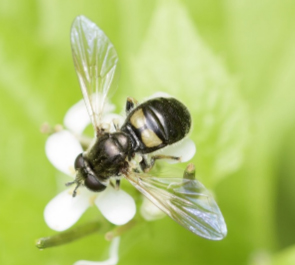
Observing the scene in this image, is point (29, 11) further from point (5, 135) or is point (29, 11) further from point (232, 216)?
point (232, 216)

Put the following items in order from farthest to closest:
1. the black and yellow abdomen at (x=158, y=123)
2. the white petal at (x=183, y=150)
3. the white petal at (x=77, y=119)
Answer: the white petal at (x=77, y=119)
the white petal at (x=183, y=150)
the black and yellow abdomen at (x=158, y=123)

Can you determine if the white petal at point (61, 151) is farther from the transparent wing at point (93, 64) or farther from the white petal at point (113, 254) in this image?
the white petal at point (113, 254)

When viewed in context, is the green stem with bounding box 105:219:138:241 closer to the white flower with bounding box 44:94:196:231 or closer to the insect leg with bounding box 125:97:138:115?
the white flower with bounding box 44:94:196:231

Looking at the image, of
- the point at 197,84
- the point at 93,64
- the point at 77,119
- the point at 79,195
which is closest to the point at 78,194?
the point at 79,195

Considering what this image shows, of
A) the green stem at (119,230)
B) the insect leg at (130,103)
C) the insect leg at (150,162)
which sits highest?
the insect leg at (130,103)

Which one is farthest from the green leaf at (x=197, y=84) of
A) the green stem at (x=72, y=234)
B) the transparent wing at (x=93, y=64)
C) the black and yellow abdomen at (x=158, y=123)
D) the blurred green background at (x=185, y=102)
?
the green stem at (x=72, y=234)

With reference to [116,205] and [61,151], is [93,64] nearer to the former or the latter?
[61,151]
